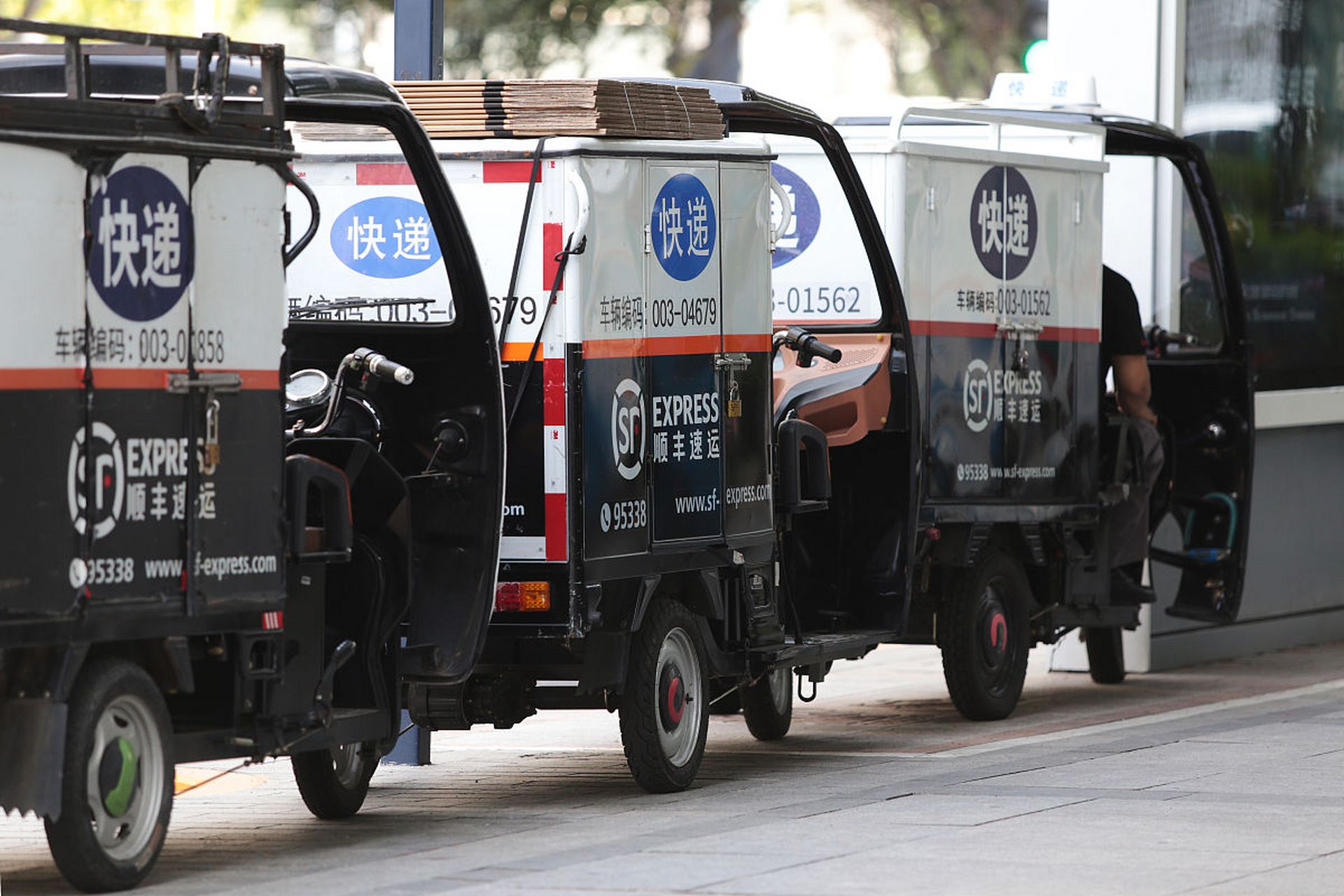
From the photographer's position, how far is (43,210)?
707 centimetres

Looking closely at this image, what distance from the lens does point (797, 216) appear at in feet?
38.9

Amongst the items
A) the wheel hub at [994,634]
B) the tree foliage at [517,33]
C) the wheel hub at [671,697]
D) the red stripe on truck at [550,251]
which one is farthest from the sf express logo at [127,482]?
the tree foliage at [517,33]

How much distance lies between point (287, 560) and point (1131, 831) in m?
3.01

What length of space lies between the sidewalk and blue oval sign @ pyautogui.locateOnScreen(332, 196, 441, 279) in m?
2.05

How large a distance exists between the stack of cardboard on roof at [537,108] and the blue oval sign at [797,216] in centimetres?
229

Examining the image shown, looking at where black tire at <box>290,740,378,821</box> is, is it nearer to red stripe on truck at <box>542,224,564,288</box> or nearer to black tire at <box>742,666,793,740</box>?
red stripe on truck at <box>542,224,564,288</box>

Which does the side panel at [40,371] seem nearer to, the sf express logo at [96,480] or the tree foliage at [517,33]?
the sf express logo at [96,480]

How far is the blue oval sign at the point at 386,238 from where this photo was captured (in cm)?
918

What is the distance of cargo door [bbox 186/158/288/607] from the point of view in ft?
25.0

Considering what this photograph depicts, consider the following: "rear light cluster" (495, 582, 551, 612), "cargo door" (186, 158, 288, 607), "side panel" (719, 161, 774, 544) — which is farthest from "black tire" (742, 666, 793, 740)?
"cargo door" (186, 158, 288, 607)

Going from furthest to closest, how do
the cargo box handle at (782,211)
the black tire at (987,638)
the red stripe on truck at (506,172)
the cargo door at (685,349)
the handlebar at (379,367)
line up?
the black tire at (987,638) < the cargo box handle at (782,211) < the cargo door at (685,349) < the red stripe on truck at (506,172) < the handlebar at (379,367)

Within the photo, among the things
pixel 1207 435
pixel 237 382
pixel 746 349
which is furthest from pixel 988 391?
pixel 237 382

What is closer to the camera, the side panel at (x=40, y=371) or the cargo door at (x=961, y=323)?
the side panel at (x=40, y=371)

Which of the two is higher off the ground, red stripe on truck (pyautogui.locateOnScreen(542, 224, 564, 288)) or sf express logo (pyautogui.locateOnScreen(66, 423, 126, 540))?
red stripe on truck (pyautogui.locateOnScreen(542, 224, 564, 288))
